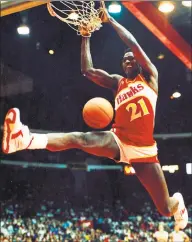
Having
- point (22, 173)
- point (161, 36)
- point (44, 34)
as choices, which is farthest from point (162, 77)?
point (22, 173)

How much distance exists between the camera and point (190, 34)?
943 cm

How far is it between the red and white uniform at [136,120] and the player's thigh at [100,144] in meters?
0.08

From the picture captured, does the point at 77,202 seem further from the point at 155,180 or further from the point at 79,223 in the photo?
A: the point at 155,180

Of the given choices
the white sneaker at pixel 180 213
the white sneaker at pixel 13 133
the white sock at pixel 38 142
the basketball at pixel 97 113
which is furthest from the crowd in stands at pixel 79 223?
the white sneaker at pixel 13 133

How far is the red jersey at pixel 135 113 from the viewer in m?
4.05

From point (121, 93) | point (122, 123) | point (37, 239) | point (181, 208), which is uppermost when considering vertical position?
point (121, 93)

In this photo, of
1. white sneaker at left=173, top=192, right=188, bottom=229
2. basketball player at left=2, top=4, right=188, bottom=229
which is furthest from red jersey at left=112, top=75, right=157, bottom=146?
white sneaker at left=173, top=192, right=188, bottom=229

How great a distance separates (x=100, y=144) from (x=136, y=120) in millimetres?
466

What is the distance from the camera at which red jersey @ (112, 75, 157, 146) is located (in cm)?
405

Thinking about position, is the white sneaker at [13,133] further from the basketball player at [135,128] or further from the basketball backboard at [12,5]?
the basketball backboard at [12,5]

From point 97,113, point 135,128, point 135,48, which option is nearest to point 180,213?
point 135,128

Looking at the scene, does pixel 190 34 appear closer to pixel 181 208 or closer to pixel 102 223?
pixel 181 208

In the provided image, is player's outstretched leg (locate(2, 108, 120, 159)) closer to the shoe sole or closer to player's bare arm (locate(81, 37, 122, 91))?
the shoe sole

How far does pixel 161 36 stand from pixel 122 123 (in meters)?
4.58
